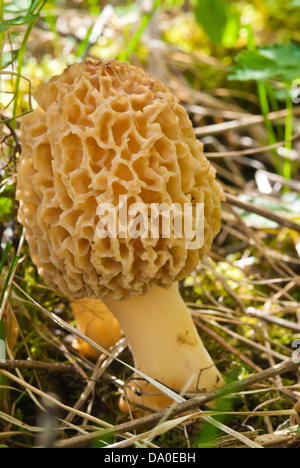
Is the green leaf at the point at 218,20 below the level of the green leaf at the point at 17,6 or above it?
above

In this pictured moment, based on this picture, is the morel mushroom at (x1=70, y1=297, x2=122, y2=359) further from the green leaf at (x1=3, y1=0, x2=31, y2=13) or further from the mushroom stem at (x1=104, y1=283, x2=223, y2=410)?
the green leaf at (x1=3, y1=0, x2=31, y2=13)

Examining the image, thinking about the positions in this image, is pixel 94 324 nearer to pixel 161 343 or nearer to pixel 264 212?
pixel 161 343

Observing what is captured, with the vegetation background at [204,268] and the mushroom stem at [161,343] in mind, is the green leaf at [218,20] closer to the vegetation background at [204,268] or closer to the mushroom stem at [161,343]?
the vegetation background at [204,268]

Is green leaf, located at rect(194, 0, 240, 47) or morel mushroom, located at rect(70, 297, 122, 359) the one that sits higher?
green leaf, located at rect(194, 0, 240, 47)

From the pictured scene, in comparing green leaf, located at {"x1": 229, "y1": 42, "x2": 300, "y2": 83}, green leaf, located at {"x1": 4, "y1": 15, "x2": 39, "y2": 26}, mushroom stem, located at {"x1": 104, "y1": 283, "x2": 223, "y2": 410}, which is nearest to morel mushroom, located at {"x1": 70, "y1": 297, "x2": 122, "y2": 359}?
mushroom stem, located at {"x1": 104, "y1": 283, "x2": 223, "y2": 410}

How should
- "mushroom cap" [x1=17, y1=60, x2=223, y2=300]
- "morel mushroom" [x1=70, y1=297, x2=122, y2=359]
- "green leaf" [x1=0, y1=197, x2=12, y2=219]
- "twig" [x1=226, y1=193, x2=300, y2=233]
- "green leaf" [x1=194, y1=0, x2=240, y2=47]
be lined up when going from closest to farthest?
"mushroom cap" [x1=17, y1=60, x2=223, y2=300] → "green leaf" [x1=0, y1=197, x2=12, y2=219] → "morel mushroom" [x1=70, y1=297, x2=122, y2=359] → "twig" [x1=226, y1=193, x2=300, y2=233] → "green leaf" [x1=194, y1=0, x2=240, y2=47]

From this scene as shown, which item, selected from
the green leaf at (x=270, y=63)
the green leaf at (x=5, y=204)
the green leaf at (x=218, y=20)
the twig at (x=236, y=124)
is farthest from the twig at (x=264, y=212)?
the green leaf at (x=218, y=20)

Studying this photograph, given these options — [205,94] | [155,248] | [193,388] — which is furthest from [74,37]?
[193,388]
